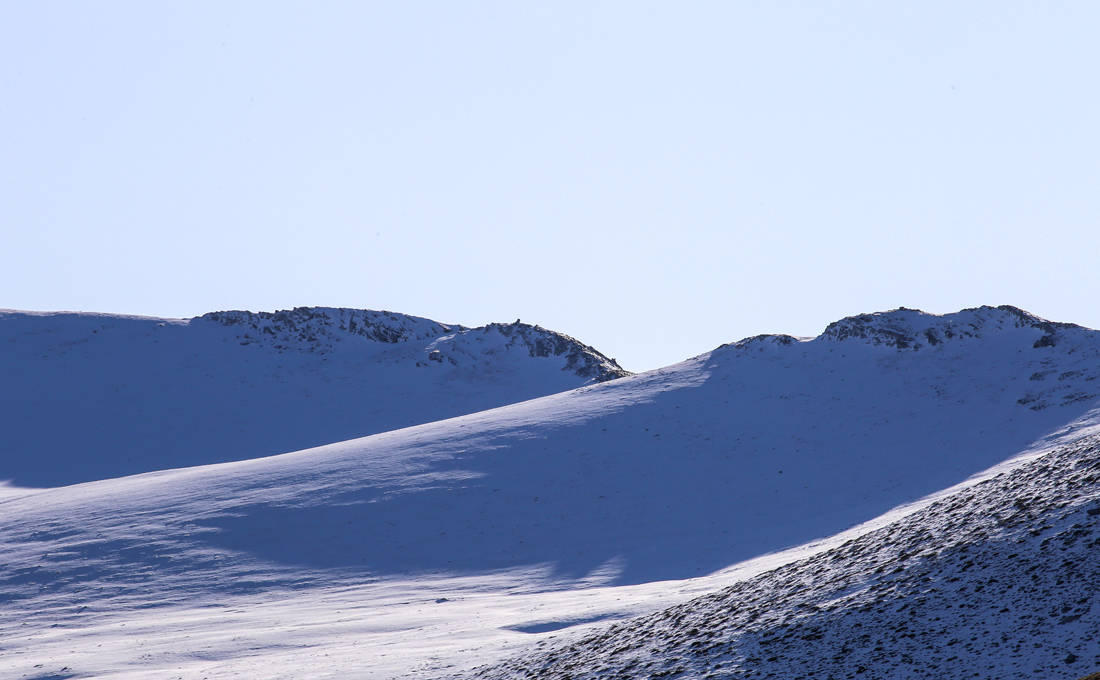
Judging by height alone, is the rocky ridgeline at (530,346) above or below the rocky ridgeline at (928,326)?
above

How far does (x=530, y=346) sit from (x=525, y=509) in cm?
3359

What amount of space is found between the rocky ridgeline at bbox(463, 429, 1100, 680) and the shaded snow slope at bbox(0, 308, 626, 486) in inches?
1628

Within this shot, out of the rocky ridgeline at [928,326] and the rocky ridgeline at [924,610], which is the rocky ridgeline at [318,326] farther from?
the rocky ridgeline at [924,610]

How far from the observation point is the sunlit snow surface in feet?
78.5

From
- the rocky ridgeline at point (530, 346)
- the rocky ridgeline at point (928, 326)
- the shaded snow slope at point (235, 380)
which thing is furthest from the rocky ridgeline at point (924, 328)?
the shaded snow slope at point (235, 380)

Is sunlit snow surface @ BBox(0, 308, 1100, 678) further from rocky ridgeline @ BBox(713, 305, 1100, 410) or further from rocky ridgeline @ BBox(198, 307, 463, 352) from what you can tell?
rocky ridgeline @ BBox(198, 307, 463, 352)

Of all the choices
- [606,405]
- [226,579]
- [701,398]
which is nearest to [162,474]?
[226,579]

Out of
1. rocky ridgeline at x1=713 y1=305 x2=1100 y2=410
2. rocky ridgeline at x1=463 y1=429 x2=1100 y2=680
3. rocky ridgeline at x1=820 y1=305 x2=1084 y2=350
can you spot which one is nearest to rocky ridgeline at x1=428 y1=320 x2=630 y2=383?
rocky ridgeline at x1=713 y1=305 x2=1100 y2=410

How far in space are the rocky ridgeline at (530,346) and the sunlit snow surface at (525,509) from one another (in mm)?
17312

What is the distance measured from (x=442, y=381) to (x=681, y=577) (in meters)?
36.3

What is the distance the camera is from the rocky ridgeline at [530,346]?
66.5m

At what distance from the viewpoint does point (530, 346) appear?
68.7 m

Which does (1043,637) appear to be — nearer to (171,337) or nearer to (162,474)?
(162,474)

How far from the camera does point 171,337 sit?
69188mm
